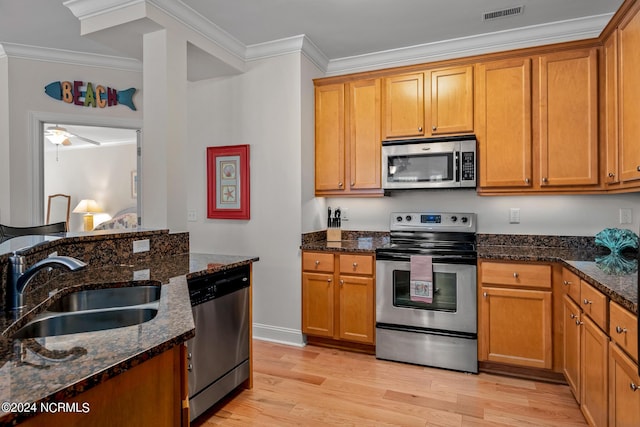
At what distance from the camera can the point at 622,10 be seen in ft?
7.69

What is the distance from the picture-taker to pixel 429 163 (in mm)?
3176

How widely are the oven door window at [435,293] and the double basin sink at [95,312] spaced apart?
1.88 metres

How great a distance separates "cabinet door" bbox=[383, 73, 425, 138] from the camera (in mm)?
3275

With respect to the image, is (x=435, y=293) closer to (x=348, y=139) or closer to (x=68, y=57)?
(x=348, y=139)

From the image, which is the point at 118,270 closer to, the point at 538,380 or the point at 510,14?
the point at 538,380

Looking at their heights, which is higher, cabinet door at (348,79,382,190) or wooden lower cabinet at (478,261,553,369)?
cabinet door at (348,79,382,190)

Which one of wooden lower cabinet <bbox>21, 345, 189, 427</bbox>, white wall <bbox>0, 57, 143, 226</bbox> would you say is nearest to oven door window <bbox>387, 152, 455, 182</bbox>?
wooden lower cabinet <bbox>21, 345, 189, 427</bbox>

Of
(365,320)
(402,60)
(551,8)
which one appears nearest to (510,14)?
(551,8)

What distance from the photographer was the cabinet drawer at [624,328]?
146 centimetres

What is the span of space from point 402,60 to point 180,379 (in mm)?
3234

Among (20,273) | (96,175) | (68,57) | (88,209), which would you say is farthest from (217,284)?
(96,175)

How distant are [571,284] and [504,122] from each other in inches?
52.3

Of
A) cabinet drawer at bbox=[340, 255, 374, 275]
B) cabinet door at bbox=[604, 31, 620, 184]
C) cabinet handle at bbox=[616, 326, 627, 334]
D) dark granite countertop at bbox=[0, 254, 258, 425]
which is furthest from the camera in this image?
cabinet drawer at bbox=[340, 255, 374, 275]

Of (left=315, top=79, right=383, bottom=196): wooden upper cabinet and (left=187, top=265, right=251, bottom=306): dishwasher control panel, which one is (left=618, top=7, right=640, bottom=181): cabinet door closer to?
(left=315, top=79, right=383, bottom=196): wooden upper cabinet
